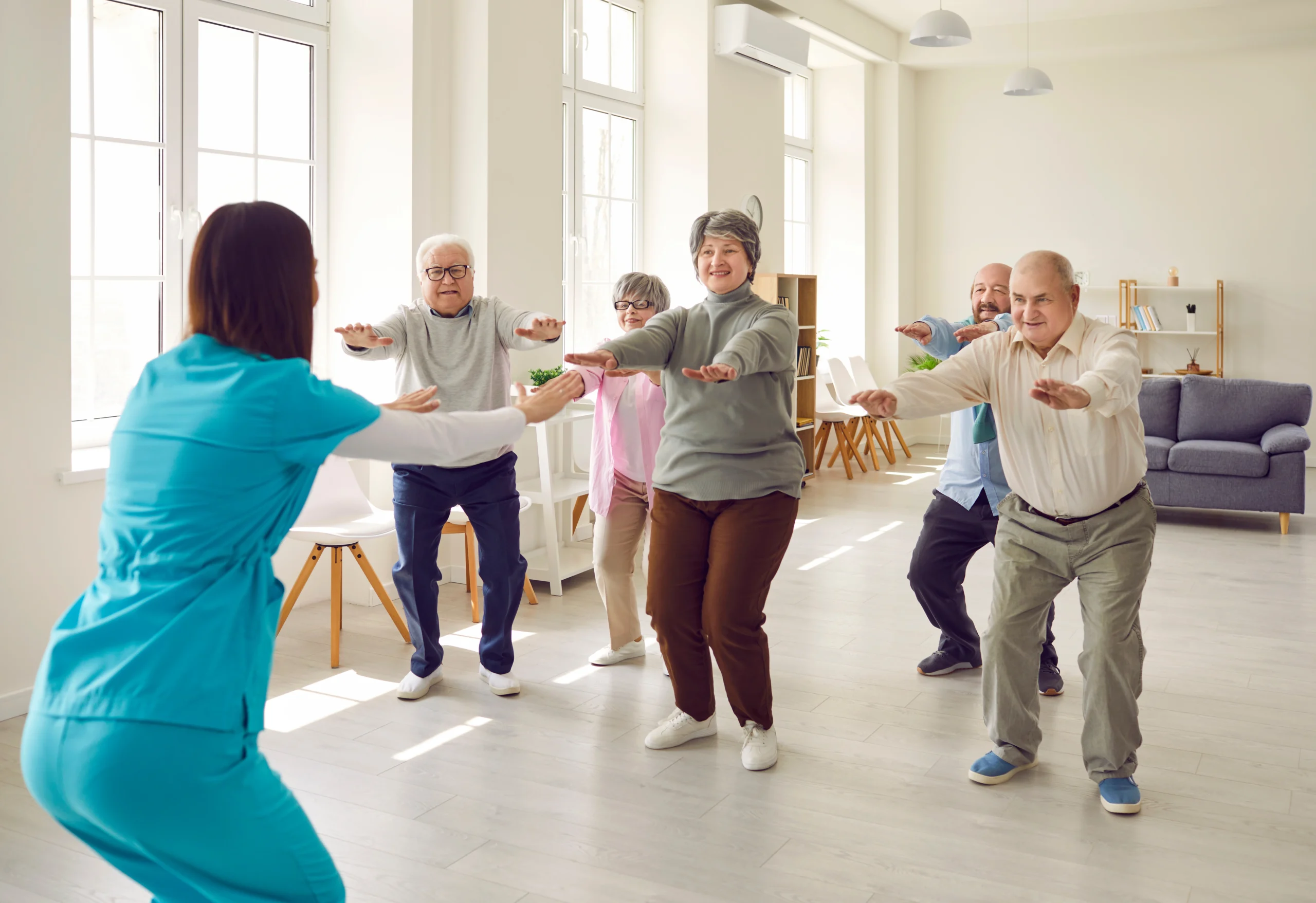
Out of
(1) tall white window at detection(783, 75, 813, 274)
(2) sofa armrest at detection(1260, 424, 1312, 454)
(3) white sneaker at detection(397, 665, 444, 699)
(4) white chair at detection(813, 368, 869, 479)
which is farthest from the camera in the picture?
(1) tall white window at detection(783, 75, 813, 274)

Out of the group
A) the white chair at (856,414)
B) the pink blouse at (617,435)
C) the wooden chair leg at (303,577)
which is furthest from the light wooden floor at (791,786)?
the white chair at (856,414)

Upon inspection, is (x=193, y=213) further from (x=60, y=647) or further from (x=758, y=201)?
(x=758, y=201)

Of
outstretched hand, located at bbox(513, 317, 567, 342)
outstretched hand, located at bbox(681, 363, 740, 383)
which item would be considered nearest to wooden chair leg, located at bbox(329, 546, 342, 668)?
outstretched hand, located at bbox(513, 317, 567, 342)

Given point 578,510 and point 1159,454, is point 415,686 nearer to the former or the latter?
point 578,510

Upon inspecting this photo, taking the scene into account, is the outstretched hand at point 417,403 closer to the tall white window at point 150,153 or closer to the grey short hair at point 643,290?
the grey short hair at point 643,290

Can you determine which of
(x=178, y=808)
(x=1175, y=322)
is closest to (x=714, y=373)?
(x=178, y=808)

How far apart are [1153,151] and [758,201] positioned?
4.08 meters

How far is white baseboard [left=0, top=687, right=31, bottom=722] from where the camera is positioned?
3650 millimetres

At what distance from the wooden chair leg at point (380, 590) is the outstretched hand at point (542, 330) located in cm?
134

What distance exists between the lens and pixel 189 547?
4.85 ft

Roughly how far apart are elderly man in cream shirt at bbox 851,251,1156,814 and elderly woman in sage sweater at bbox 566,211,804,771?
354 mm

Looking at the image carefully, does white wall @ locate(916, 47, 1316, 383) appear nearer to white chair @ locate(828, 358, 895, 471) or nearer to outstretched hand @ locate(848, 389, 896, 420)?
white chair @ locate(828, 358, 895, 471)

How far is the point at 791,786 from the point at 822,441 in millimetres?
6412

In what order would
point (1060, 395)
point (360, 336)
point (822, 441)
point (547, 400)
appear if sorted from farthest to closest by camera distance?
point (822, 441) < point (360, 336) < point (1060, 395) < point (547, 400)
